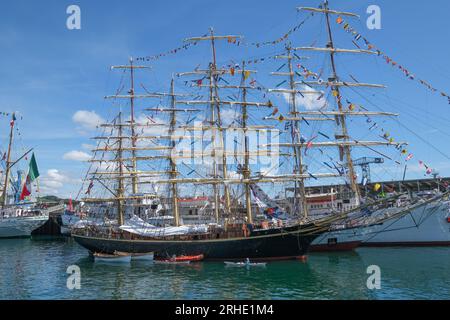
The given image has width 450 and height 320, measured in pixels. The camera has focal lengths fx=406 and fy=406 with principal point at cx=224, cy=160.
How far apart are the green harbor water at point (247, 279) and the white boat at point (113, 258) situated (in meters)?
A: 0.74

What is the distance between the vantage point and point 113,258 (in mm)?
39031

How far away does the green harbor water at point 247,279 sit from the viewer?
79.4 ft

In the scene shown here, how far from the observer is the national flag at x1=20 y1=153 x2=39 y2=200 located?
79875mm

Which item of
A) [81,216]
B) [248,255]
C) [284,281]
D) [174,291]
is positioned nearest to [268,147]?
[248,255]

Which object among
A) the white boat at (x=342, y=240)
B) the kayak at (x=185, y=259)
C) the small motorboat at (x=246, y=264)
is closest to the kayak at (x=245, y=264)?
the small motorboat at (x=246, y=264)

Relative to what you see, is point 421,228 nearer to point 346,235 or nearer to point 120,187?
point 346,235

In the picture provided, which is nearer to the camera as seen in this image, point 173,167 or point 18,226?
point 173,167

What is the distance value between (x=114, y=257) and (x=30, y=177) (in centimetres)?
5046

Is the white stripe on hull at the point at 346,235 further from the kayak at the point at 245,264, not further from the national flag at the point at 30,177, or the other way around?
the national flag at the point at 30,177

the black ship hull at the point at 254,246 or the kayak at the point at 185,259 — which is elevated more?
the black ship hull at the point at 254,246

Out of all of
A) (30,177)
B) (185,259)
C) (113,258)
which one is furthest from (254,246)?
(30,177)

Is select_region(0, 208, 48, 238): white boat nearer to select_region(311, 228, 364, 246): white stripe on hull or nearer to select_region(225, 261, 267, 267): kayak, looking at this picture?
select_region(225, 261, 267, 267): kayak
